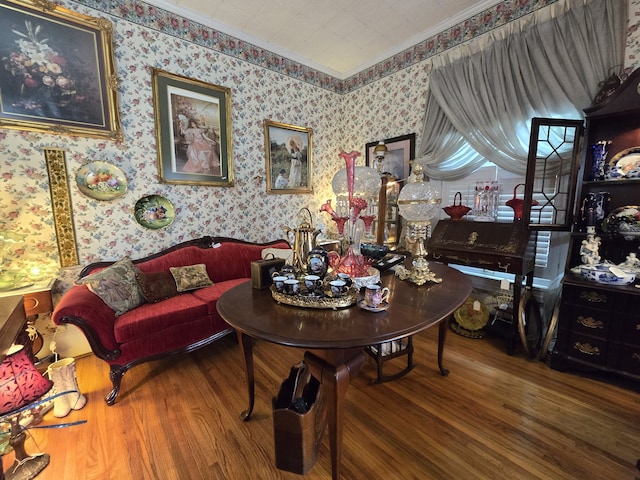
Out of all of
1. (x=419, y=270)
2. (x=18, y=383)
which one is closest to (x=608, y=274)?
(x=419, y=270)

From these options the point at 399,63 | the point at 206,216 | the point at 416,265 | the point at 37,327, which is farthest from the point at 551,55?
the point at 37,327

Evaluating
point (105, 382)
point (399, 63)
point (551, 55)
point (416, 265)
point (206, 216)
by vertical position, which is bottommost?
point (105, 382)

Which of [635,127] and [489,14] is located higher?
[489,14]

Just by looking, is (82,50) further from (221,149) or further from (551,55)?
(551,55)

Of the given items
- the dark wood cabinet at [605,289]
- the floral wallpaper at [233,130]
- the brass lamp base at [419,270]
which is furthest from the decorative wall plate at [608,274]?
the floral wallpaper at [233,130]

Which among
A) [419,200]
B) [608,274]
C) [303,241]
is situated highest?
[419,200]

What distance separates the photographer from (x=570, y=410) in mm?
1675

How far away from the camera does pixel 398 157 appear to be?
139 inches

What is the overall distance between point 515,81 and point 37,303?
452 cm

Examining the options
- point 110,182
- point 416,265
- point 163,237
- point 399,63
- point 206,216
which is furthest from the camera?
point 399,63

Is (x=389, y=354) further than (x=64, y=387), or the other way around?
(x=389, y=354)

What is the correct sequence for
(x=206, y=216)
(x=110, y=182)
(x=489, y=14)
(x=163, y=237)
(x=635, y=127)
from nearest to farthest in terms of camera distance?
1. (x=635, y=127)
2. (x=110, y=182)
3. (x=489, y=14)
4. (x=163, y=237)
5. (x=206, y=216)

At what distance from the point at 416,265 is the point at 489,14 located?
113 inches

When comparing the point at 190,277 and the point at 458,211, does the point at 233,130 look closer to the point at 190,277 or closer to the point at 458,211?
the point at 190,277
